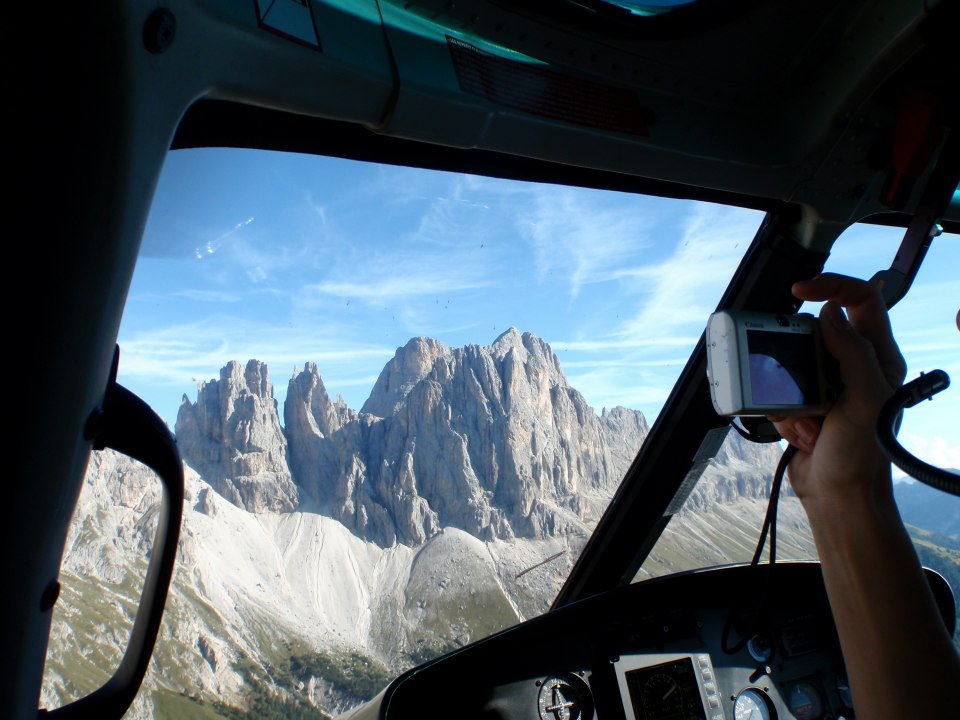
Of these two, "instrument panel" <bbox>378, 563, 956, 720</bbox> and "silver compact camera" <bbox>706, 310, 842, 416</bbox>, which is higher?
"silver compact camera" <bbox>706, 310, 842, 416</bbox>

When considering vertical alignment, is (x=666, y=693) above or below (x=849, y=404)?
below

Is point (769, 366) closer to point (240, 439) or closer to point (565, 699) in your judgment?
point (565, 699)

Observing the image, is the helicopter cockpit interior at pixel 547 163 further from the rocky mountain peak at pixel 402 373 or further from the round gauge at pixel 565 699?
the rocky mountain peak at pixel 402 373

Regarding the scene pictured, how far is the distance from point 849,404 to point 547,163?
3.15 feet

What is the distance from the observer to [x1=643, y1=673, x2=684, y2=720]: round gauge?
2057mm

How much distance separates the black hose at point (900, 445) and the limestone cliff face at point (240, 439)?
1698mm

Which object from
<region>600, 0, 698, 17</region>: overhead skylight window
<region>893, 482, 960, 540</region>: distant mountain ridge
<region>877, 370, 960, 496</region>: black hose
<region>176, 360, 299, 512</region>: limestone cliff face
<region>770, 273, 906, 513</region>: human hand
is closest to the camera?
<region>877, 370, 960, 496</region>: black hose

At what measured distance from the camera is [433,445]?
2377 mm

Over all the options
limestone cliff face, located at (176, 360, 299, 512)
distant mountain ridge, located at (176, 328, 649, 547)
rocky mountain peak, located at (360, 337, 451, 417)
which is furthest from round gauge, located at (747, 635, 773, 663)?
limestone cliff face, located at (176, 360, 299, 512)

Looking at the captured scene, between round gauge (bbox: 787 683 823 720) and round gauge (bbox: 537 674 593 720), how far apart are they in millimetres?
753

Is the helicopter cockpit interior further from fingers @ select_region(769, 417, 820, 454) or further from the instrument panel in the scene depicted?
fingers @ select_region(769, 417, 820, 454)

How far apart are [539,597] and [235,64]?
226 centimetres

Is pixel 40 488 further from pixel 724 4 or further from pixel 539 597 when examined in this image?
pixel 539 597

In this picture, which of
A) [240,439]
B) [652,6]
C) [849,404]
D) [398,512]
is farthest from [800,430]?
[240,439]
